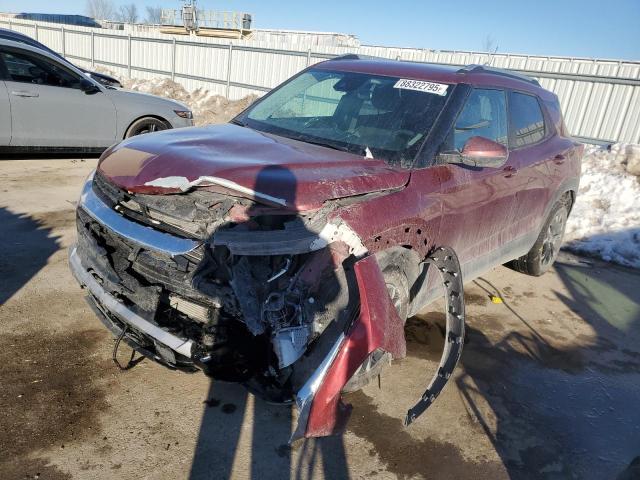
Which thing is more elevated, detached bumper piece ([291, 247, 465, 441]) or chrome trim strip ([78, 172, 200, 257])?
chrome trim strip ([78, 172, 200, 257])

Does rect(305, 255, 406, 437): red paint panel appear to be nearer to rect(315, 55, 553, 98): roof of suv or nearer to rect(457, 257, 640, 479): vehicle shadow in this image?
rect(457, 257, 640, 479): vehicle shadow

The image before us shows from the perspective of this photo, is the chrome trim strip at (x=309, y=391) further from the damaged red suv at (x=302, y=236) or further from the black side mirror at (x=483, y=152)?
the black side mirror at (x=483, y=152)

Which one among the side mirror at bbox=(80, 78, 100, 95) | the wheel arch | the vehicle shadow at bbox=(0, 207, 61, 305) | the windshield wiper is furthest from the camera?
the wheel arch

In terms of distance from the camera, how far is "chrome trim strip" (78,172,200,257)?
2379 mm

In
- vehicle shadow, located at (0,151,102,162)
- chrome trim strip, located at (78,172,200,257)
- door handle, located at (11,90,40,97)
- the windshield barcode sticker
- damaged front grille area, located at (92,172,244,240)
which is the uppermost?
the windshield barcode sticker

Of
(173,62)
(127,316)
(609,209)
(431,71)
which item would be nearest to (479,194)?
(431,71)

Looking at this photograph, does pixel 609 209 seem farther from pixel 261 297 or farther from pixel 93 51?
pixel 93 51

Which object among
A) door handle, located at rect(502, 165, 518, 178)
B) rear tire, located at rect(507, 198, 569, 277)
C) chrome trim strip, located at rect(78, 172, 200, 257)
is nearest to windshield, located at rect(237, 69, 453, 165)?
door handle, located at rect(502, 165, 518, 178)

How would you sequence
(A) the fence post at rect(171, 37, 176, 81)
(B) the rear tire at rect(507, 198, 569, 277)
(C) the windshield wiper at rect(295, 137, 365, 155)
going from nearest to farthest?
(C) the windshield wiper at rect(295, 137, 365, 155) → (B) the rear tire at rect(507, 198, 569, 277) → (A) the fence post at rect(171, 37, 176, 81)

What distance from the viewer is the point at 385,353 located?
291cm

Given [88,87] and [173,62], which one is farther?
[173,62]

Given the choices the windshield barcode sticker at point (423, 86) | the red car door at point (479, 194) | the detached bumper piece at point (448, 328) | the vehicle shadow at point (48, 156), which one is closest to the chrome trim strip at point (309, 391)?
the detached bumper piece at point (448, 328)

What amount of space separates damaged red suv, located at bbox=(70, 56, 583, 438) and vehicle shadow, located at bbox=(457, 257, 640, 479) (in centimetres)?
63

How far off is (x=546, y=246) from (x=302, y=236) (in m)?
4.06
